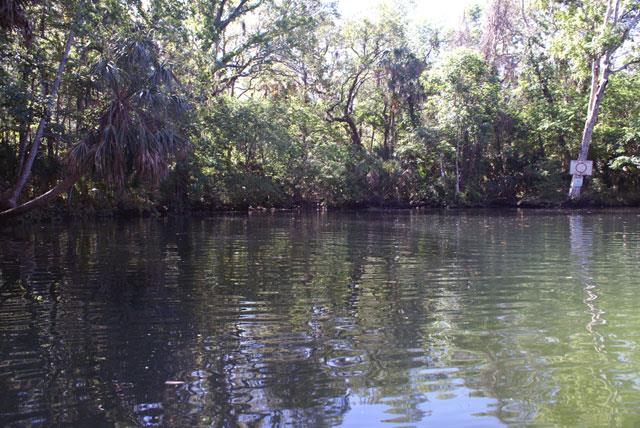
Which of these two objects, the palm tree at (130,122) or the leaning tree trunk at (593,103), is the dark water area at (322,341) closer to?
the palm tree at (130,122)

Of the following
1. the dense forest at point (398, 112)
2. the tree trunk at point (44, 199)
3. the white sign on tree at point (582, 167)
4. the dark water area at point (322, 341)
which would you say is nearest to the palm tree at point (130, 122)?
the tree trunk at point (44, 199)

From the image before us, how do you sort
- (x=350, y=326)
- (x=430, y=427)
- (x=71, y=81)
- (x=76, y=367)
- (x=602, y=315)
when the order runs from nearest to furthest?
(x=430, y=427), (x=76, y=367), (x=350, y=326), (x=602, y=315), (x=71, y=81)

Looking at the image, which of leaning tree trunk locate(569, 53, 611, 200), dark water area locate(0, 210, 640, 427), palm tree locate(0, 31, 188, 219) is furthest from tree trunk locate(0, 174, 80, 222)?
leaning tree trunk locate(569, 53, 611, 200)

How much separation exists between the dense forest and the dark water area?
17971 millimetres

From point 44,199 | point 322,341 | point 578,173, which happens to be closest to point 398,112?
point 578,173

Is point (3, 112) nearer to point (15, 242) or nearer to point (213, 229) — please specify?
point (15, 242)

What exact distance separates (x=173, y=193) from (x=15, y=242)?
56.4 feet

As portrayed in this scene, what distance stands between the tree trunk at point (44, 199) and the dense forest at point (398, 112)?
19.5ft

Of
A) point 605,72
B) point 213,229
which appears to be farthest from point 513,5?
point 213,229

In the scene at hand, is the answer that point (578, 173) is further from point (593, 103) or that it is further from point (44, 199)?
point (44, 199)

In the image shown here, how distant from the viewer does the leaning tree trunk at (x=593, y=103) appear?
35500 mm

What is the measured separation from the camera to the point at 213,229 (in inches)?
885

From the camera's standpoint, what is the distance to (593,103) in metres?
36.5

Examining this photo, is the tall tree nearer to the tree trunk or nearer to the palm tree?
the palm tree
